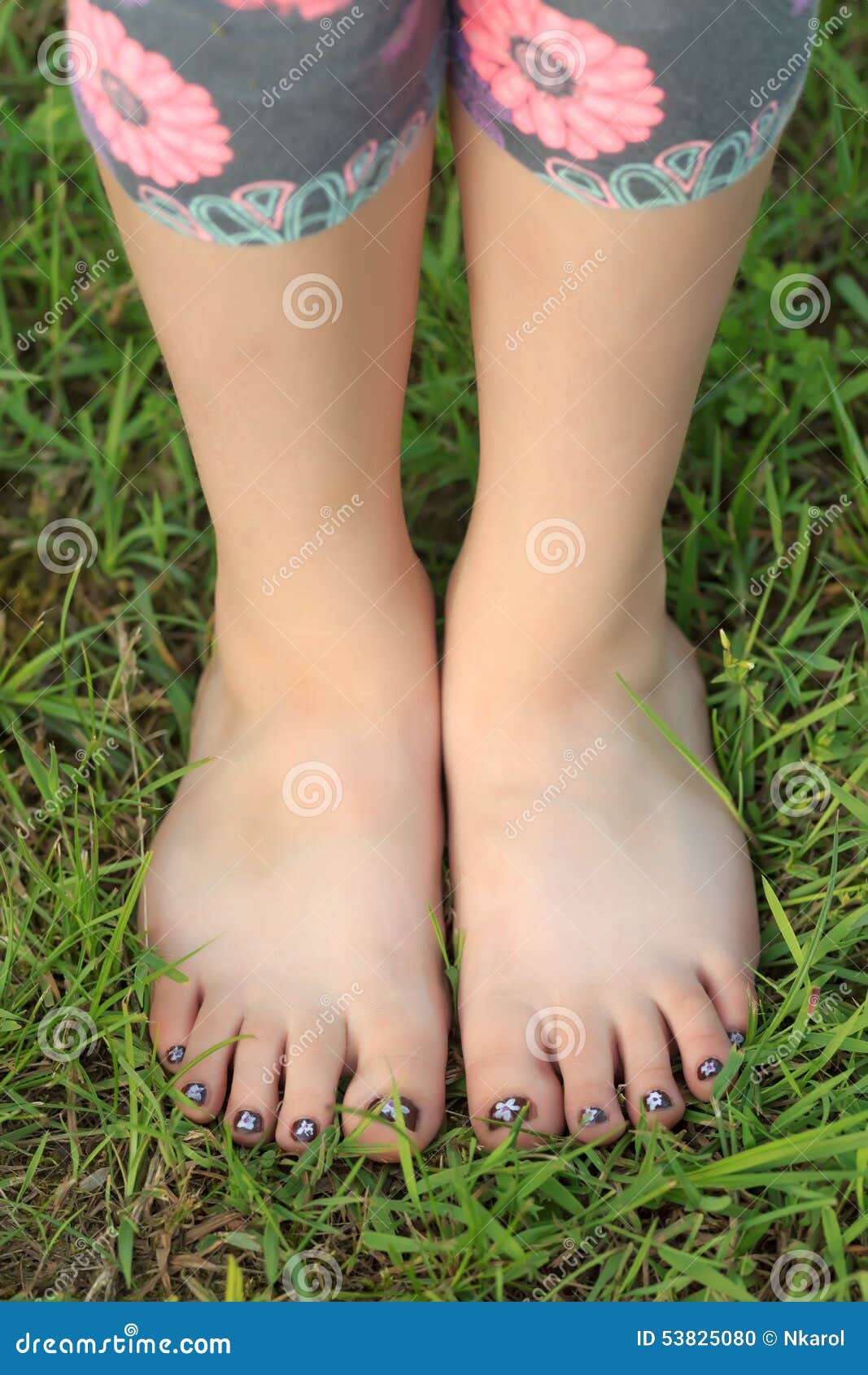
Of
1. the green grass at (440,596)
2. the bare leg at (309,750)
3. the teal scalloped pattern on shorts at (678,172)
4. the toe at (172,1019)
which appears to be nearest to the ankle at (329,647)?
the bare leg at (309,750)

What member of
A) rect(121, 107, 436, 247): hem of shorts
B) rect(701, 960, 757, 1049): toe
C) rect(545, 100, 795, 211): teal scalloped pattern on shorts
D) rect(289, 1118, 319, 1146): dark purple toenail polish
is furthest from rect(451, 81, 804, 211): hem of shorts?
rect(289, 1118, 319, 1146): dark purple toenail polish

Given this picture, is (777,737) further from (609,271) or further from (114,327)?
(114,327)

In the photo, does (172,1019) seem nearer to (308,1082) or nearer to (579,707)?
(308,1082)

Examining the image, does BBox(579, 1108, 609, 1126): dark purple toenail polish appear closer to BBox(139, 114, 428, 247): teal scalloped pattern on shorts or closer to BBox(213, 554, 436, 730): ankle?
BBox(213, 554, 436, 730): ankle

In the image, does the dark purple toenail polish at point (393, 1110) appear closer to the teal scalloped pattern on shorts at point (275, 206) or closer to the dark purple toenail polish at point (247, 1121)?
the dark purple toenail polish at point (247, 1121)

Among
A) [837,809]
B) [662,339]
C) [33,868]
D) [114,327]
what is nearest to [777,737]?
[837,809]

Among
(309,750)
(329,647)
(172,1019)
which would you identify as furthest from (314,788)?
(172,1019)
